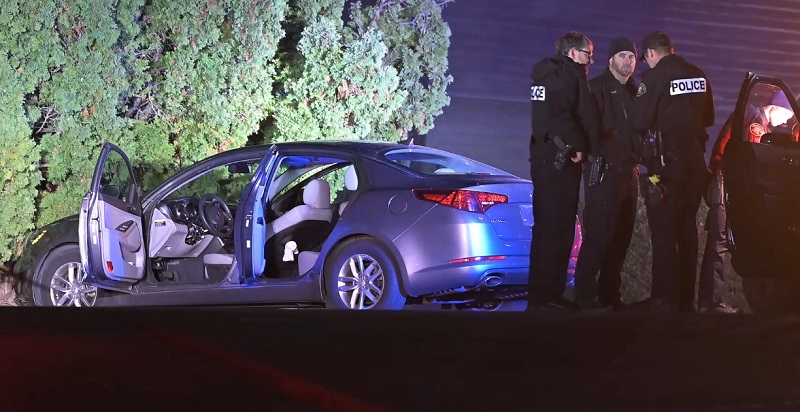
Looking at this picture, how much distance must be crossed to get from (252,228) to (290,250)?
0.66m

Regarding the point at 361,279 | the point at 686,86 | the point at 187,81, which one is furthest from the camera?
the point at 187,81

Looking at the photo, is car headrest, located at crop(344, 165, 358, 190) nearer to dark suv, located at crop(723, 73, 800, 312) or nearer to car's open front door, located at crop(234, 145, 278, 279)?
car's open front door, located at crop(234, 145, 278, 279)

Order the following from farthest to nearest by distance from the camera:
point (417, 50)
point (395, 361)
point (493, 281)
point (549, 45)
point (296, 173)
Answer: point (417, 50)
point (549, 45)
point (296, 173)
point (493, 281)
point (395, 361)

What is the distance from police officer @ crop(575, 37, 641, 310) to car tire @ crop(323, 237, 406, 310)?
1.26 metres

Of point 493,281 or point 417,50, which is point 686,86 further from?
point 417,50

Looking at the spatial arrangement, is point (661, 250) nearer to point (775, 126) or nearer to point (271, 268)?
point (775, 126)

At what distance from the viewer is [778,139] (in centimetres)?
852

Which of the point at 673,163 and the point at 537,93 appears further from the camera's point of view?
the point at 537,93

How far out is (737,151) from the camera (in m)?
8.45

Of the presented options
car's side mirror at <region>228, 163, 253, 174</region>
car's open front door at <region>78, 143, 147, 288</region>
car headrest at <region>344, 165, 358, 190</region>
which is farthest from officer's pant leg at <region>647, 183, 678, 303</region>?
car's open front door at <region>78, 143, 147, 288</region>

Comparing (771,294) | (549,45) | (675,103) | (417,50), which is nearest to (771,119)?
(771,294)

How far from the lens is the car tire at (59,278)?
31.2 feet

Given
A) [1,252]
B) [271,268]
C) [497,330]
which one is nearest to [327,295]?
[271,268]

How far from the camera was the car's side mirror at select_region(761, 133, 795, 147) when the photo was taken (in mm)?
8492
